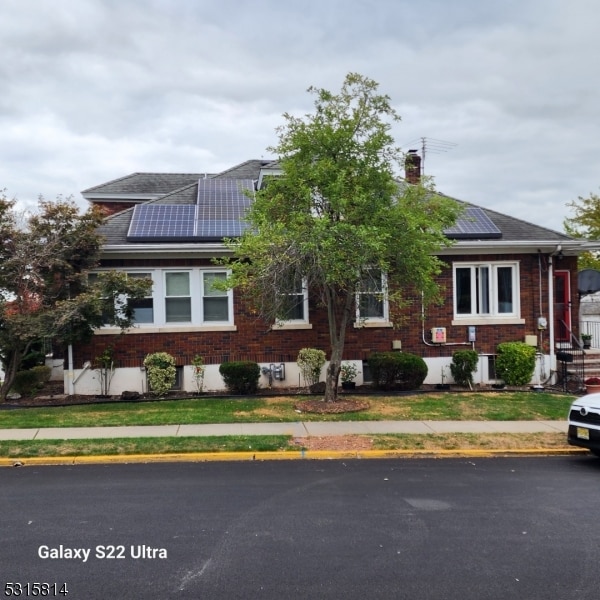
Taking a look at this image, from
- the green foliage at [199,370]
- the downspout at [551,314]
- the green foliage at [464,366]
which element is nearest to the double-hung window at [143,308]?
the green foliage at [199,370]

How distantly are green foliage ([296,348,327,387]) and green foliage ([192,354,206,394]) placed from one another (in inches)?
95.1

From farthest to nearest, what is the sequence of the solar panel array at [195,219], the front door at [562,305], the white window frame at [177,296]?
the front door at [562,305] → the white window frame at [177,296] → the solar panel array at [195,219]

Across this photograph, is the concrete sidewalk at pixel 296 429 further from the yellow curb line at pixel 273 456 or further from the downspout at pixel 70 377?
the downspout at pixel 70 377

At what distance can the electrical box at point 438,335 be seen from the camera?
13.8 m

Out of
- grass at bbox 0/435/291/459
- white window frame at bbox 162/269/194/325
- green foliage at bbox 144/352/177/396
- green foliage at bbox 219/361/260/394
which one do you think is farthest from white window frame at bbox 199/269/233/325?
grass at bbox 0/435/291/459

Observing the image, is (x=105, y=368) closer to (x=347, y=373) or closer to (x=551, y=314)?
(x=347, y=373)

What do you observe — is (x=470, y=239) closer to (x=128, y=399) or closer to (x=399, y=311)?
(x=399, y=311)

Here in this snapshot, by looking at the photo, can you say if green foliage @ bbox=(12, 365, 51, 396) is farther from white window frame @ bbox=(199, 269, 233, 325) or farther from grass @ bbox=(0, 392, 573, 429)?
white window frame @ bbox=(199, 269, 233, 325)

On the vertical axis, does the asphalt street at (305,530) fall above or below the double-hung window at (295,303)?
below

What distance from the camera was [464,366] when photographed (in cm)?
1325

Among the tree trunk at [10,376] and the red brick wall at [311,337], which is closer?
the tree trunk at [10,376]

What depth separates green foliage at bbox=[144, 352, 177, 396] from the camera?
1232cm

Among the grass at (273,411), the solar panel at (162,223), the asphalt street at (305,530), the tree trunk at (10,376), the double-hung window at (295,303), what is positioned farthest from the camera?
the solar panel at (162,223)

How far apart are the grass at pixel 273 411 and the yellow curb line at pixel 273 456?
1.81m
